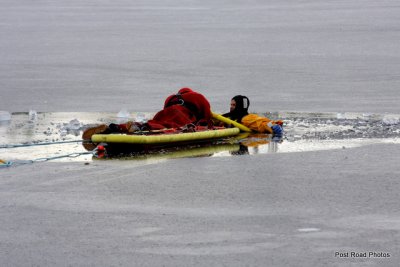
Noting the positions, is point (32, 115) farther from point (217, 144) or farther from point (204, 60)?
point (204, 60)

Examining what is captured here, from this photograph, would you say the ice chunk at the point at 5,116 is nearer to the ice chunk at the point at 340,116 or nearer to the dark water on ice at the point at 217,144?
the dark water on ice at the point at 217,144

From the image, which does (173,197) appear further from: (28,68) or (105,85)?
(28,68)

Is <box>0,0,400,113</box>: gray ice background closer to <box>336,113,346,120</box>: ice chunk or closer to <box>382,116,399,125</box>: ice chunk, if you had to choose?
<box>336,113,346,120</box>: ice chunk

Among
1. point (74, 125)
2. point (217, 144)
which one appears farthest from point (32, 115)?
point (217, 144)

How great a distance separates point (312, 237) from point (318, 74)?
16.3 metres

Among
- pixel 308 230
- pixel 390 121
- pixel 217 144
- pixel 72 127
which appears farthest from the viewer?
pixel 390 121

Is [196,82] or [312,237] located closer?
[312,237]

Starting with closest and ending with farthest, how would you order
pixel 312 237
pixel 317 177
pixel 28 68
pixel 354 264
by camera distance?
pixel 354 264, pixel 312 237, pixel 317 177, pixel 28 68

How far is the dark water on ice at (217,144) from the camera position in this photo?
1352cm

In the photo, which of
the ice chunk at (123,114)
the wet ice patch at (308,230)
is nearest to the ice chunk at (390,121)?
the ice chunk at (123,114)

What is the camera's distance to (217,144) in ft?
47.4

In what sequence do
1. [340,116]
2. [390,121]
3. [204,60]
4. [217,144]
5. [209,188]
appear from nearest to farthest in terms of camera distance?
1. [209,188]
2. [217,144]
3. [390,121]
4. [340,116]
5. [204,60]

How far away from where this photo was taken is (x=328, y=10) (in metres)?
56.9

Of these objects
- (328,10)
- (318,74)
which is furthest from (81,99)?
(328,10)
